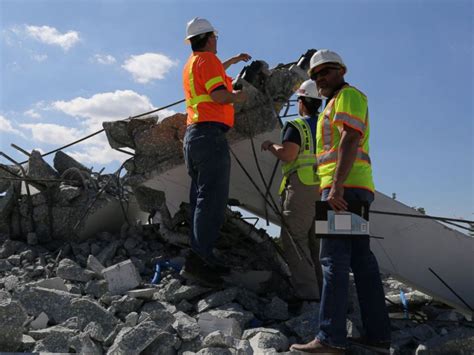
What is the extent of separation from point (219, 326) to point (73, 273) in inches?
69.5

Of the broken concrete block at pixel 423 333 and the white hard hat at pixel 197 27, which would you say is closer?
the broken concrete block at pixel 423 333

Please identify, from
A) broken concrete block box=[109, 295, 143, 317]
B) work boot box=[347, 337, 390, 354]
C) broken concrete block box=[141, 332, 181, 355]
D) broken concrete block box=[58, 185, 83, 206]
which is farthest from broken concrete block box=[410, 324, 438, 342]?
broken concrete block box=[58, 185, 83, 206]

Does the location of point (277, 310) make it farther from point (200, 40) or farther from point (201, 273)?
point (200, 40)

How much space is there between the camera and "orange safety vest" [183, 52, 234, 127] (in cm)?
450

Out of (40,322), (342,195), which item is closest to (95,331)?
(40,322)

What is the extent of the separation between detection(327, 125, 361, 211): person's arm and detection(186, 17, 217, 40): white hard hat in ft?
5.92

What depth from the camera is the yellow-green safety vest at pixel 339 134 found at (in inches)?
134

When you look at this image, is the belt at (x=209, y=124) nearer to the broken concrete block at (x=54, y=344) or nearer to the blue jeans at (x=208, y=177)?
the blue jeans at (x=208, y=177)

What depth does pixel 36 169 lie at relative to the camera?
6875 millimetres

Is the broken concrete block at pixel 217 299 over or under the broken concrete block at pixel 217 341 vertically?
over

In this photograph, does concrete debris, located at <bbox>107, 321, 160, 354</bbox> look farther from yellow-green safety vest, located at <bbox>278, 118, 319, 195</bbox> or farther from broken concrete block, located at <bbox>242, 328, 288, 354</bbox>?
yellow-green safety vest, located at <bbox>278, 118, 319, 195</bbox>

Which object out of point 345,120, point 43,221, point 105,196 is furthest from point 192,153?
point 43,221

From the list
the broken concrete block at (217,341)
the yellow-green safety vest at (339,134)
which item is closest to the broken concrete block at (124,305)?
the broken concrete block at (217,341)

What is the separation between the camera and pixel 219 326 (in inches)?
158
